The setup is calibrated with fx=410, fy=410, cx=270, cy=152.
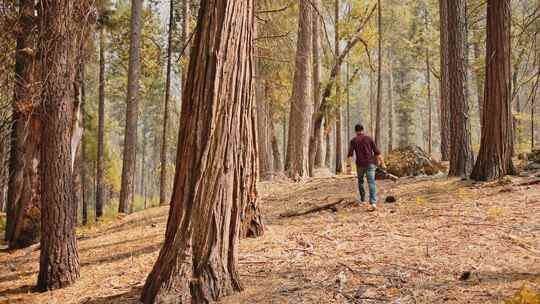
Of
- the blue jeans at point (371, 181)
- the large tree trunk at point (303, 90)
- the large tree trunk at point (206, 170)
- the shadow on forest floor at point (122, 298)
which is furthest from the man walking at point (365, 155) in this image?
the shadow on forest floor at point (122, 298)

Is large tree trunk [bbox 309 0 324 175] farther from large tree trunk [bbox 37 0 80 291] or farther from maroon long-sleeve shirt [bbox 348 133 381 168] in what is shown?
large tree trunk [bbox 37 0 80 291]

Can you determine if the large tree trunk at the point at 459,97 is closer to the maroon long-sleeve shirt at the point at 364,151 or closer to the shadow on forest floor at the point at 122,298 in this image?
the maroon long-sleeve shirt at the point at 364,151

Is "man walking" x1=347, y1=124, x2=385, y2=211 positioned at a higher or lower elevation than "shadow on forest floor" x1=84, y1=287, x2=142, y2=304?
higher

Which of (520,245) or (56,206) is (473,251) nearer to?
(520,245)

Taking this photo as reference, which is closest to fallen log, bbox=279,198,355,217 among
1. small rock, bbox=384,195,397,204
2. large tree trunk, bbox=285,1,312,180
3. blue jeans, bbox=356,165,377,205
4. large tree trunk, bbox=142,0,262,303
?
blue jeans, bbox=356,165,377,205

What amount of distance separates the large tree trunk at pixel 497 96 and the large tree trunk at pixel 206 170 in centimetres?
663

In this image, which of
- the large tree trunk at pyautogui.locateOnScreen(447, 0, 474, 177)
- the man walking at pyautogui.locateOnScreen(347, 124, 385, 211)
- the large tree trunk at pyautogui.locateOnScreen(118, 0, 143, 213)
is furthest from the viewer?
the large tree trunk at pyautogui.locateOnScreen(118, 0, 143, 213)

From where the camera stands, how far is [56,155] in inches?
246

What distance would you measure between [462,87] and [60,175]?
902 cm

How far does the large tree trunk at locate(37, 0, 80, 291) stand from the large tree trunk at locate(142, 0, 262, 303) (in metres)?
2.71

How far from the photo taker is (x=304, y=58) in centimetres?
1286

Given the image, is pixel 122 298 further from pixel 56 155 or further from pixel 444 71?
pixel 444 71

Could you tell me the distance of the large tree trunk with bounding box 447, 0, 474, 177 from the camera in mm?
10039

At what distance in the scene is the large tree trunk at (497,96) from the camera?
8602 millimetres
